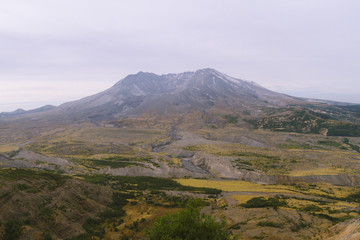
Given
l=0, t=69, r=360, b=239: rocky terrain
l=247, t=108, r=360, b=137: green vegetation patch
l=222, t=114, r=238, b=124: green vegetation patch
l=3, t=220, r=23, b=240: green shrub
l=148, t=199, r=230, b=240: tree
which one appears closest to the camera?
l=148, t=199, r=230, b=240: tree

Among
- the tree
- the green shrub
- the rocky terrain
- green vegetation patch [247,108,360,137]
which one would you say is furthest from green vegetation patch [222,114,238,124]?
the green shrub

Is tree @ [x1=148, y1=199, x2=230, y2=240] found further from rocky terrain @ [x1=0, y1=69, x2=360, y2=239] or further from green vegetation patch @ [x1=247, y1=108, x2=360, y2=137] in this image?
green vegetation patch @ [x1=247, y1=108, x2=360, y2=137]

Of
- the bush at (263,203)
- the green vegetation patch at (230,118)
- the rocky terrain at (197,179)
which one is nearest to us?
the rocky terrain at (197,179)

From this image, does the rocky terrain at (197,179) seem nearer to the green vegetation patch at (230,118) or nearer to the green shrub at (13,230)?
the green shrub at (13,230)

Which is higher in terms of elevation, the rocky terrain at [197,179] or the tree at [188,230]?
the tree at [188,230]

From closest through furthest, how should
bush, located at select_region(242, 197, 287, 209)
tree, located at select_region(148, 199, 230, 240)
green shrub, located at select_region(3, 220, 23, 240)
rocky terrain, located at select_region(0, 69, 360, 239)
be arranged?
tree, located at select_region(148, 199, 230, 240) < green shrub, located at select_region(3, 220, 23, 240) < rocky terrain, located at select_region(0, 69, 360, 239) < bush, located at select_region(242, 197, 287, 209)

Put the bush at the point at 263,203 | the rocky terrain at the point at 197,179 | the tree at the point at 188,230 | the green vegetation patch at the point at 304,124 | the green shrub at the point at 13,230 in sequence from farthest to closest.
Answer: the green vegetation patch at the point at 304,124 → the bush at the point at 263,203 → the rocky terrain at the point at 197,179 → the green shrub at the point at 13,230 → the tree at the point at 188,230

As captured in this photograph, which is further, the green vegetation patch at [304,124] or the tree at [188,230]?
the green vegetation patch at [304,124]

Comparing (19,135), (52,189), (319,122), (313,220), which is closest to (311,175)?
(313,220)

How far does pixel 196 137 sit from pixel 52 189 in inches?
3616

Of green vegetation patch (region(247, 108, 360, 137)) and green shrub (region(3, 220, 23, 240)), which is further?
green vegetation patch (region(247, 108, 360, 137))

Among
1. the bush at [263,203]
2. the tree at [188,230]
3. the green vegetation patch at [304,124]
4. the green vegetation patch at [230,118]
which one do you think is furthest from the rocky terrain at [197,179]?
the tree at [188,230]

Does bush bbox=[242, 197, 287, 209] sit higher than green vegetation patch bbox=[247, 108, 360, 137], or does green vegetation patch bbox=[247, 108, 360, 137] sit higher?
green vegetation patch bbox=[247, 108, 360, 137]

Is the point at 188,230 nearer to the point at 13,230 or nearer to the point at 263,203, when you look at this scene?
the point at 13,230
